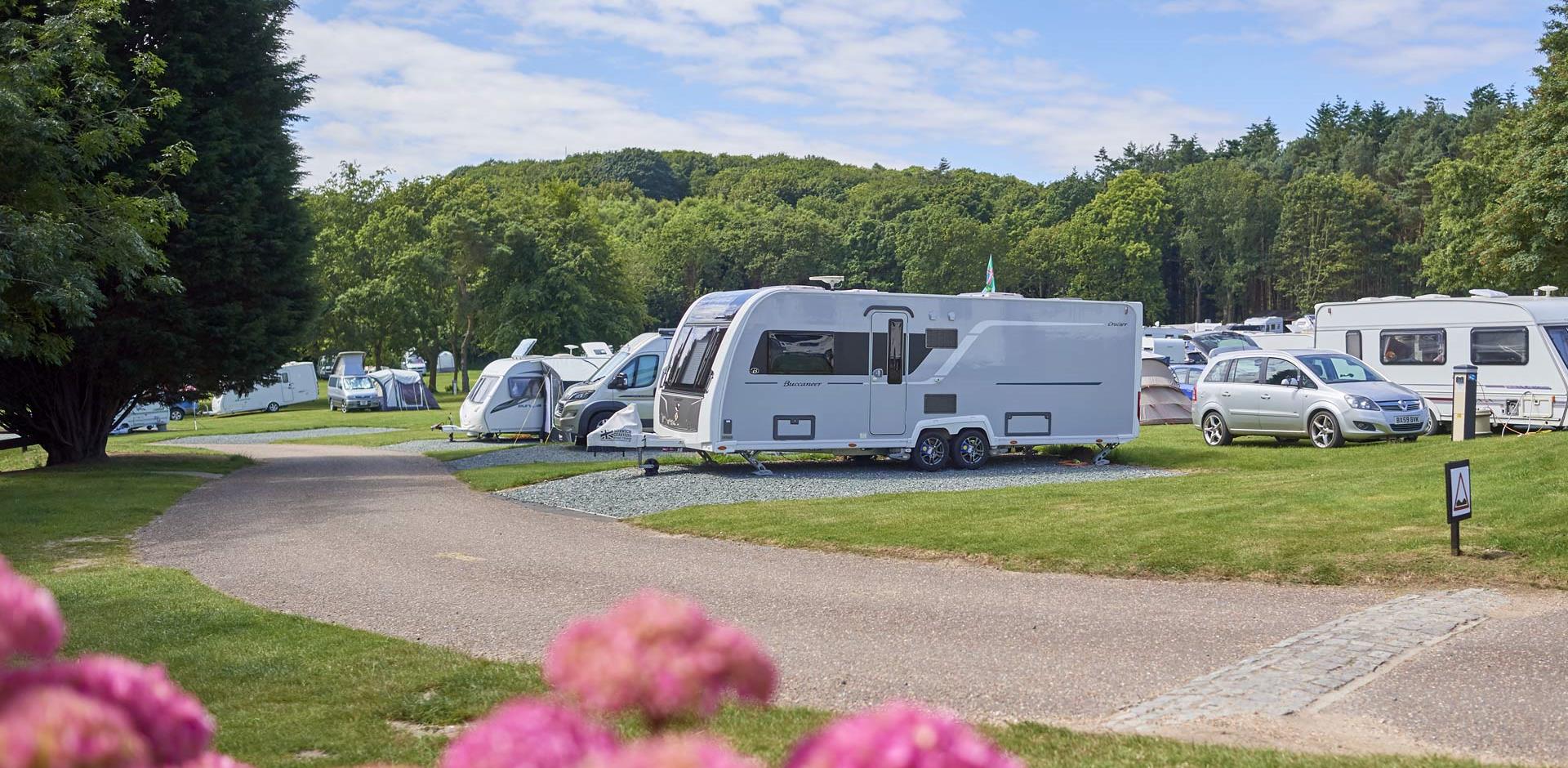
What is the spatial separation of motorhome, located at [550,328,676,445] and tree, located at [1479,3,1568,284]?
23.4 m

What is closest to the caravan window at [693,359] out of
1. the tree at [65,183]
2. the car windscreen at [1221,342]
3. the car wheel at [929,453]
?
the car wheel at [929,453]

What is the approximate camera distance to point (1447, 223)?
58375mm

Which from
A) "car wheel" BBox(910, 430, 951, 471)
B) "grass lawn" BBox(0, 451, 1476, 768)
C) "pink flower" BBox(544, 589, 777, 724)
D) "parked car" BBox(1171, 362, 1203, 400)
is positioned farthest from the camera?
"parked car" BBox(1171, 362, 1203, 400)

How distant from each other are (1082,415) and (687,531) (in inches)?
377

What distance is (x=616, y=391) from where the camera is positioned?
84.9 feet

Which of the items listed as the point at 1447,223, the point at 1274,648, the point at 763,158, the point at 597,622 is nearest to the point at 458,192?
the point at 1447,223

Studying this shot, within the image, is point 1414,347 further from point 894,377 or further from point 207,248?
point 207,248

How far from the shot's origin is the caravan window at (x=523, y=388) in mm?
30609

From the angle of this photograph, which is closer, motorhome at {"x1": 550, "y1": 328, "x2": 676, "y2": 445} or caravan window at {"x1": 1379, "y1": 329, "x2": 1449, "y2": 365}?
caravan window at {"x1": 1379, "y1": 329, "x2": 1449, "y2": 365}

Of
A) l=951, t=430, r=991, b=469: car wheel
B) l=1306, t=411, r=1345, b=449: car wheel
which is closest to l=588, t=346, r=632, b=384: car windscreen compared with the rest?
l=951, t=430, r=991, b=469: car wheel

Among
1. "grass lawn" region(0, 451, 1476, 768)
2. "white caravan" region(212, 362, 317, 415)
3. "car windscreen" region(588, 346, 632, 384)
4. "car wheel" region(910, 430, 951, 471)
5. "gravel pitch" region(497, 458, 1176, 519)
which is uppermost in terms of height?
"car windscreen" region(588, 346, 632, 384)

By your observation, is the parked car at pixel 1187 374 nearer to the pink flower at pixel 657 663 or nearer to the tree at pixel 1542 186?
the tree at pixel 1542 186

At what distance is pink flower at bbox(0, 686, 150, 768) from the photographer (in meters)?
0.99

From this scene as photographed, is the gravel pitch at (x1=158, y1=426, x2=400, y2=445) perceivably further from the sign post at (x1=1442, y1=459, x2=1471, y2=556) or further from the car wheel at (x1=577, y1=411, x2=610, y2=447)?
the sign post at (x1=1442, y1=459, x2=1471, y2=556)
